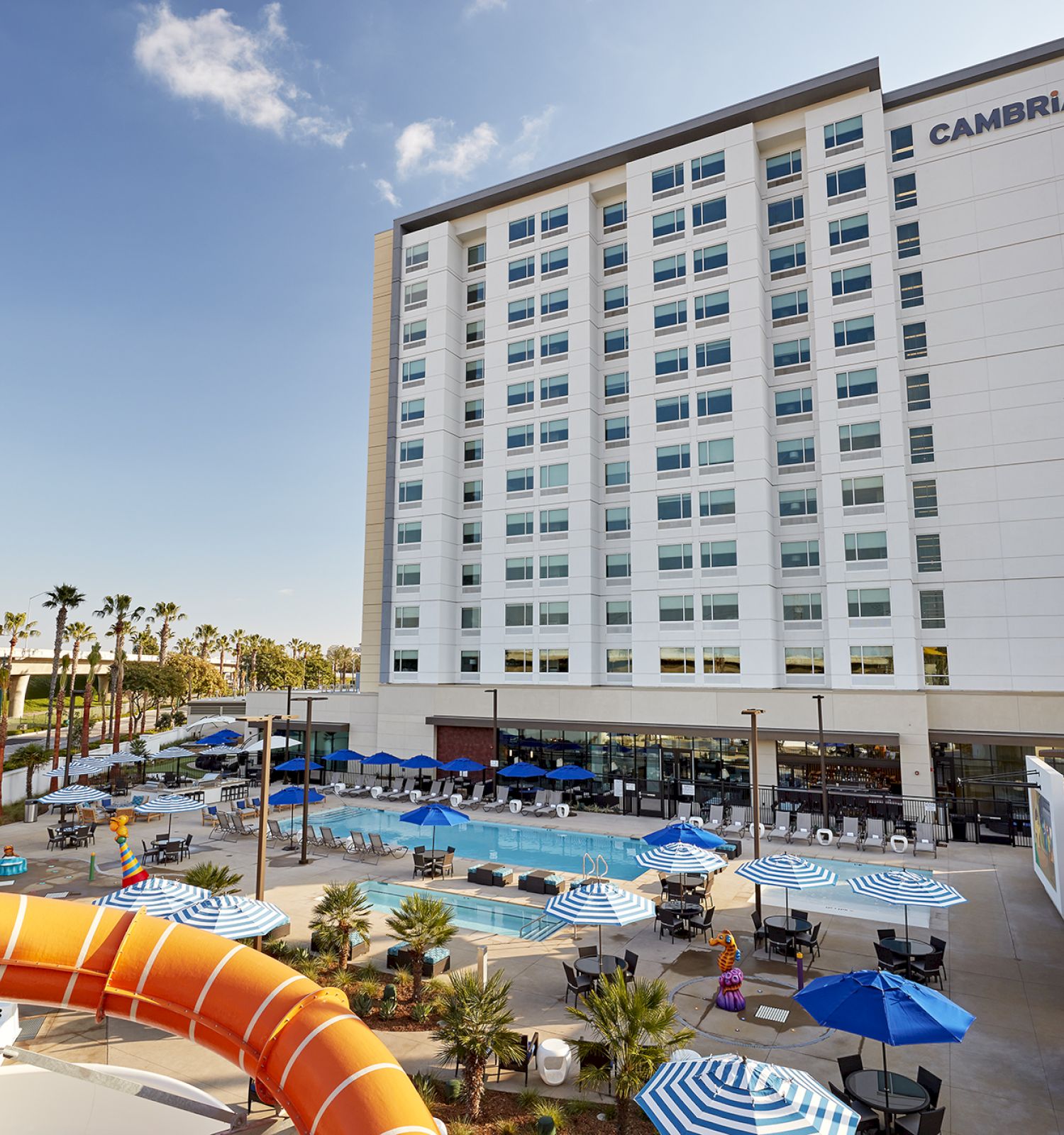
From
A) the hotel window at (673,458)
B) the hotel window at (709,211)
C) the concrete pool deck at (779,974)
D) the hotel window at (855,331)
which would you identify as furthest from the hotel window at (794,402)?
the concrete pool deck at (779,974)

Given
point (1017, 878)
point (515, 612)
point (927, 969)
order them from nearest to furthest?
1. point (927, 969)
2. point (1017, 878)
3. point (515, 612)

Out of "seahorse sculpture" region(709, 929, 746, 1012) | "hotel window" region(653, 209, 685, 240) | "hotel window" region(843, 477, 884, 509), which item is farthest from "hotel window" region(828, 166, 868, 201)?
"seahorse sculpture" region(709, 929, 746, 1012)

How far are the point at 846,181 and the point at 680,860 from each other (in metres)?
34.7

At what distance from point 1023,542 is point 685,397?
56.2ft

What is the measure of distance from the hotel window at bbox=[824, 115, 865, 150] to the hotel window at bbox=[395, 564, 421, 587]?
1251 inches

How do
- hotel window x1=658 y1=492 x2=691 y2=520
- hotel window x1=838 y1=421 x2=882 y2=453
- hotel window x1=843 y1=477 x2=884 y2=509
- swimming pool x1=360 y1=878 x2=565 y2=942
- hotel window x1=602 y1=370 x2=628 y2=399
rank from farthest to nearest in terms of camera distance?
hotel window x1=602 y1=370 x2=628 y2=399 → hotel window x1=658 y1=492 x2=691 y2=520 → hotel window x1=838 y1=421 x2=882 y2=453 → hotel window x1=843 y1=477 x2=884 y2=509 → swimming pool x1=360 y1=878 x2=565 y2=942

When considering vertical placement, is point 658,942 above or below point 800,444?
below

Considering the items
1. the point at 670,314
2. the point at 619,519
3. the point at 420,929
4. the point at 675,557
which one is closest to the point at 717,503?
the point at 675,557

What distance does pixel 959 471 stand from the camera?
117ft

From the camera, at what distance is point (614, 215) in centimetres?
4434

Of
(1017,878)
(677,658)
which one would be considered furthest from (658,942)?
(677,658)

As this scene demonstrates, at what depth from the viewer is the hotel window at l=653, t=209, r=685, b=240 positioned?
4081cm

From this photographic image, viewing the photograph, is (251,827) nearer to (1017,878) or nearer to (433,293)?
(1017,878)

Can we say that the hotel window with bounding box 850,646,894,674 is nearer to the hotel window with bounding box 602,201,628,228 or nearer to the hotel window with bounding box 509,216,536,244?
the hotel window with bounding box 602,201,628,228
